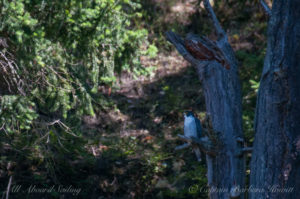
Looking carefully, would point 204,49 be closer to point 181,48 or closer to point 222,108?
point 181,48

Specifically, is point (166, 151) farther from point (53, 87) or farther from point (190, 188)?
point (53, 87)

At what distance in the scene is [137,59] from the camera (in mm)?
6145

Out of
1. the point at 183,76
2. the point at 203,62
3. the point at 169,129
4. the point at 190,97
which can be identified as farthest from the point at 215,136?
the point at 183,76

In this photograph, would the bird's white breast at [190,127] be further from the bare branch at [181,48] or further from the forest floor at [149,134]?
the bare branch at [181,48]

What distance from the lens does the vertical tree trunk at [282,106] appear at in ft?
11.5

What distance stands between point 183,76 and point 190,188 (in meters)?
3.80

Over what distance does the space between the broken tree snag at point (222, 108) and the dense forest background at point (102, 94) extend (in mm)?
1711

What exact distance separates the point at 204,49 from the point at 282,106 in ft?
3.96

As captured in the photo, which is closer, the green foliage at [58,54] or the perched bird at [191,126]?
the green foliage at [58,54]

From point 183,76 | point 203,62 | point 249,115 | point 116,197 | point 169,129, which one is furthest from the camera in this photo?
point 183,76

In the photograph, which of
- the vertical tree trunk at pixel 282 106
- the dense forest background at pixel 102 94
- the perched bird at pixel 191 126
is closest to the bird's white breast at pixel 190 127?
the perched bird at pixel 191 126

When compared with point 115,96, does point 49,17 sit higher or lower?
higher

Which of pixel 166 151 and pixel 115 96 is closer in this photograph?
pixel 166 151

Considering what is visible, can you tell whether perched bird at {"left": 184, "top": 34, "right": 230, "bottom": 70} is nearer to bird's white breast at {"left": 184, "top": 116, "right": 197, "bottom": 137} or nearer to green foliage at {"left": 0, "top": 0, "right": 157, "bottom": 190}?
green foliage at {"left": 0, "top": 0, "right": 157, "bottom": 190}
